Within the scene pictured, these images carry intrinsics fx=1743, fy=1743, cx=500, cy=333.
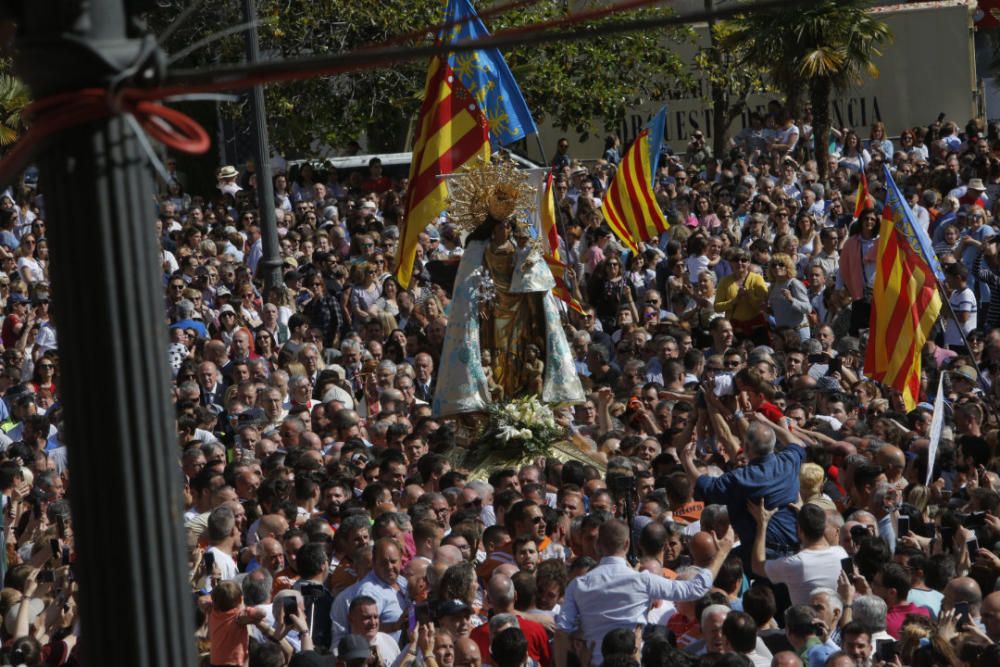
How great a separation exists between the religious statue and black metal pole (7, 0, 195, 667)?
10316 millimetres

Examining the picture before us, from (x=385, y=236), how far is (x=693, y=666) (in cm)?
1324

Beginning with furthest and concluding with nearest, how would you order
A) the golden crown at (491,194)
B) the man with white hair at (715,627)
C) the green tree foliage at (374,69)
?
1. the green tree foliage at (374,69)
2. the golden crown at (491,194)
3. the man with white hair at (715,627)

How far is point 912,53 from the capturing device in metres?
29.0

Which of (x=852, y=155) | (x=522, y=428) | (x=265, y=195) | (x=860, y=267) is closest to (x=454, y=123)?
(x=522, y=428)

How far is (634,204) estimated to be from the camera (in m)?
18.0

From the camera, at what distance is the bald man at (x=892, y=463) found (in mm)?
10180

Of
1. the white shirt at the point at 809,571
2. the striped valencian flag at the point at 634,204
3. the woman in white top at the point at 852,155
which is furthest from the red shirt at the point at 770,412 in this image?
the woman in white top at the point at 852,155

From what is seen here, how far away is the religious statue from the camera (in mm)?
13586

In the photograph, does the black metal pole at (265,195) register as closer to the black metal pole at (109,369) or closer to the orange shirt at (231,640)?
the orange shirt at (231,640)

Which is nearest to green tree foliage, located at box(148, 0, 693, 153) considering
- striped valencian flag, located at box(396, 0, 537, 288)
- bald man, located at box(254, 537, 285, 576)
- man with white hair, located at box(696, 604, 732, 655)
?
striped valencian flag, located at box(396, 0, 537, 288)

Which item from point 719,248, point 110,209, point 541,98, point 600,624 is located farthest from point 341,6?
point 110,209

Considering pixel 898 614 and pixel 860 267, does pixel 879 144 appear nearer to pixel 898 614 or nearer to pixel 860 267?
pixel 860 267

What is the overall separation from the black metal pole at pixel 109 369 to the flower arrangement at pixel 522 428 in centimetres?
1014

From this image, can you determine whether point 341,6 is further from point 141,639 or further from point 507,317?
point 141,639
